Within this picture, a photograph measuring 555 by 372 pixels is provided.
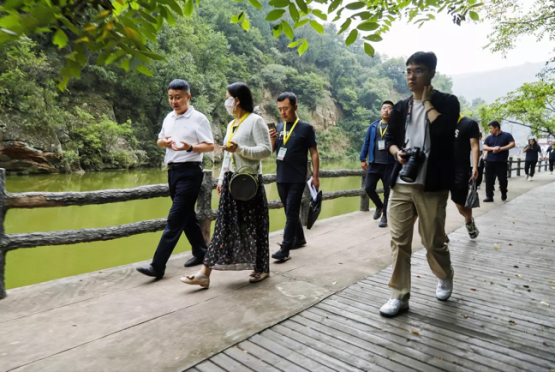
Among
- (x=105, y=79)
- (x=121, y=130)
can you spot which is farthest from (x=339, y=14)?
(x=105, y=79)

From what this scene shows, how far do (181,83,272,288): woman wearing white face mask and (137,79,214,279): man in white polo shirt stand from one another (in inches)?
13.4

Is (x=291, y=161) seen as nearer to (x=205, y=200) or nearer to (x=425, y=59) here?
(x=205, y=200)

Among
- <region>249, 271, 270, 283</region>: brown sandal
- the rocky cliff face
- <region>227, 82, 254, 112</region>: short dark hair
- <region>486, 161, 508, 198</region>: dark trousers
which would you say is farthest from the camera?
the rocky cliff face

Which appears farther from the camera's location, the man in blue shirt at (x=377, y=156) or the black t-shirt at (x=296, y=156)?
the man in blue shirt at (x=377, y=156)

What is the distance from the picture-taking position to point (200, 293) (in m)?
2.65

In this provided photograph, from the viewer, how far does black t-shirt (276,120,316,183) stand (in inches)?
141

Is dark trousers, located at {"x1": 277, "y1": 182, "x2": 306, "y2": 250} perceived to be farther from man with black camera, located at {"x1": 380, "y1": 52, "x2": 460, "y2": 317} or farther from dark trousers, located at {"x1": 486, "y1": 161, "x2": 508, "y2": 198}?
dark trousers, located at {"x1": 486, "y1": 161, "x2": 508, "y2": 198}

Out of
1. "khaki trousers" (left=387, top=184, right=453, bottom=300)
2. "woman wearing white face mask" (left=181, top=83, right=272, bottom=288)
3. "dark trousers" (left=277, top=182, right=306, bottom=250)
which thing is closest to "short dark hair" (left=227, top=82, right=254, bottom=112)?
"woman wearing white face mask" (left=181, top=83, right=272, bottom=288)

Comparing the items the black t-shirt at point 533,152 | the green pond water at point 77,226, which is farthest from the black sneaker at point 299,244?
the black t-shirt at point 533,152

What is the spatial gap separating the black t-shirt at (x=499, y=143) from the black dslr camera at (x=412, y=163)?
6.06 m

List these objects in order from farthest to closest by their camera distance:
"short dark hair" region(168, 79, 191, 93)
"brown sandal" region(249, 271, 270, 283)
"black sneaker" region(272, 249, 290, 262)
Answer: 1. "black sneaker" region(272, 249, 290, 262)
2. "short dark hair" region(168, 79, 191, 93)
3. "brown sandal" region(249, 271, 270, 283)

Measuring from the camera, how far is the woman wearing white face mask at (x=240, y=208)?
2697mm

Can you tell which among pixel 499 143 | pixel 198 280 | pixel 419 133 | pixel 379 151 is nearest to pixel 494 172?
pixel 499 143

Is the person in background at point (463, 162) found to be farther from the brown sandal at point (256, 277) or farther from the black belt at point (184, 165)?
the black belt at point (184, 165)
